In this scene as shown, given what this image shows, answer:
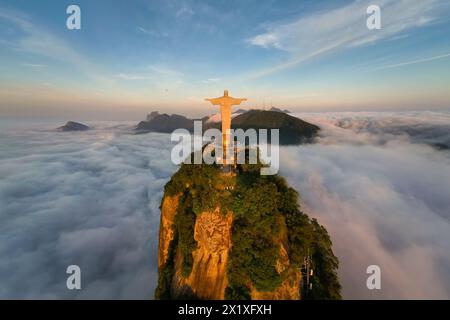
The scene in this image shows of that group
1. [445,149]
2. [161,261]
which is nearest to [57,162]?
[161,261]

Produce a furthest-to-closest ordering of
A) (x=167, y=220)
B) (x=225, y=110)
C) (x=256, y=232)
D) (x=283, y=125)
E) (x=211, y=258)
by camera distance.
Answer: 1. (x=283, y=125)
2. (x=167, y=220)
3. (x=225, y=110)
4. (x=211, y=258)
5. (x=256, y=232)

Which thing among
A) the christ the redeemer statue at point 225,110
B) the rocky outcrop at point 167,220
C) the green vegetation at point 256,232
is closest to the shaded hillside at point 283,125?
the rocky outcrop at point 167,220

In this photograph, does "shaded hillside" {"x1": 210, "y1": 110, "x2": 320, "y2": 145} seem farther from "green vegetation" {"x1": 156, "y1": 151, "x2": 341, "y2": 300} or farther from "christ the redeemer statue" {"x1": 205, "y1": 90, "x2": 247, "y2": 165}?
"green vegetation" {"x1": 156, "y1": 151, "x2": 341, "y2": 300}

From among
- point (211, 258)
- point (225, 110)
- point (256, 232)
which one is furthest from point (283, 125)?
point (211, 258)

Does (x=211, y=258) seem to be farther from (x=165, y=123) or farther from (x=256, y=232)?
(x=165, y=123)

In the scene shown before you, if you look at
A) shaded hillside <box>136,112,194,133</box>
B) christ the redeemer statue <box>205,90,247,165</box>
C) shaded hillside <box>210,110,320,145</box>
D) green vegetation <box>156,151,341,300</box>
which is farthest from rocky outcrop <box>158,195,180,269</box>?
shaded hillside <box>136,112,194,133</box>

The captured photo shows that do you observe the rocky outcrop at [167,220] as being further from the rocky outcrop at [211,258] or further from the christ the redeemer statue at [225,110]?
the christ the redeemer statue at [225,110]

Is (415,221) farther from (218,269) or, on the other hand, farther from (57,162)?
(57,162)
